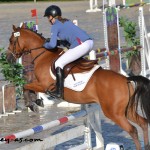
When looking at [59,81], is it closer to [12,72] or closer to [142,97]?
[142,97]

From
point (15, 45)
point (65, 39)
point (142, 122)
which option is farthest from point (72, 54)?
point (142, 122)

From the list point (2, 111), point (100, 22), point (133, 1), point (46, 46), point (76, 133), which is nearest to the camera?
point (76, 133)

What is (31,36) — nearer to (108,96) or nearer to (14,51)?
(14,51)

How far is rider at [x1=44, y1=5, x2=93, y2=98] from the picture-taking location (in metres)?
9.27

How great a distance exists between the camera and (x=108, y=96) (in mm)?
8914

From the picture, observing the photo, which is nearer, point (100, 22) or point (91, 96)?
point (91, 96)

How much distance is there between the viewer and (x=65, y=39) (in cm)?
945

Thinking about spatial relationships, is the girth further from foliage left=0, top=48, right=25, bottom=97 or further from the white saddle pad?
foliage left=0, top=48, right=25, bottom=97

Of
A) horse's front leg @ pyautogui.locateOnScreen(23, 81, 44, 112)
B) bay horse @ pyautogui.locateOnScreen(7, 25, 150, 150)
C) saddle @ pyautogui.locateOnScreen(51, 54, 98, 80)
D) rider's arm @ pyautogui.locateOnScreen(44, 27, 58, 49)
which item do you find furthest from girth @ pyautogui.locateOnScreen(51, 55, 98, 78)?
horse's front leg @ pyautogui.locateOnScreen(23, 81, 44, 112)

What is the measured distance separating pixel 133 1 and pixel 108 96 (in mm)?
34995

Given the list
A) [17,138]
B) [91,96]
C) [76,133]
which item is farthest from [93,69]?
[17,138]

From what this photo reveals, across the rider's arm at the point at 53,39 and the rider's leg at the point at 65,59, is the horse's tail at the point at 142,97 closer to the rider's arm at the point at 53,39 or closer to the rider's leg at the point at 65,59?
the rider's leg at the point at 65,59

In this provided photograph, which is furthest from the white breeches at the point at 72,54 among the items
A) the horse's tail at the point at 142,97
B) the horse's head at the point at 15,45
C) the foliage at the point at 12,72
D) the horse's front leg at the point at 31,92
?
the foliage at the point at 12,72

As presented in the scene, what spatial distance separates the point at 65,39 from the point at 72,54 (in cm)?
24
